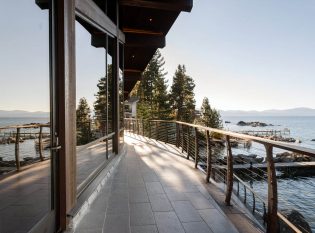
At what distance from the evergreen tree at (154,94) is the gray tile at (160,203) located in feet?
113

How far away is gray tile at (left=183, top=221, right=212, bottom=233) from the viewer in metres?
2.58

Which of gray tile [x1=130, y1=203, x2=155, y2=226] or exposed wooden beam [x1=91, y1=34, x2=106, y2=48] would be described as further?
exposed wooden beam [x1=91, y1=34, x2=106, y2=48]

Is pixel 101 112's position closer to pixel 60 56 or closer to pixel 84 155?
pixel 84 155

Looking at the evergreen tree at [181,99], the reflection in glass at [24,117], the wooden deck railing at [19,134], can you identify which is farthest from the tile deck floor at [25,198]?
the evergreen tree at [181,99]

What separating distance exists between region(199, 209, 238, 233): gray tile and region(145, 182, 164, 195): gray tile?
3.11 ft

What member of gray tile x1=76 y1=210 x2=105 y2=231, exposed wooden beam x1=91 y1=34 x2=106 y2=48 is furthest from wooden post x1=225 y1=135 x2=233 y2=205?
exposed wooden beam x1=91 y1=34 x2=106 y2=48

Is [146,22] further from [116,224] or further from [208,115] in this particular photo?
[208,115]

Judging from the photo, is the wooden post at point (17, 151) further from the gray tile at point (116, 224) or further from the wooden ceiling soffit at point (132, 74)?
the wooden ceiling soffit at point (132, 74)

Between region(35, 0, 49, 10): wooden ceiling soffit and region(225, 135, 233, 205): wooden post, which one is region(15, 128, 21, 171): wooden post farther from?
region(225, 135, 233, 205): wooden post

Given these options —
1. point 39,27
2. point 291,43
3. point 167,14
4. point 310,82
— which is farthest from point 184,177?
point 310,82

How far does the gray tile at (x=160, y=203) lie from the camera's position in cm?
319

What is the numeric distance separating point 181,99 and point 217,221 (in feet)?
139

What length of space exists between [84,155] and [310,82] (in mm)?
108465

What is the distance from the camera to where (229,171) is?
335 cm
